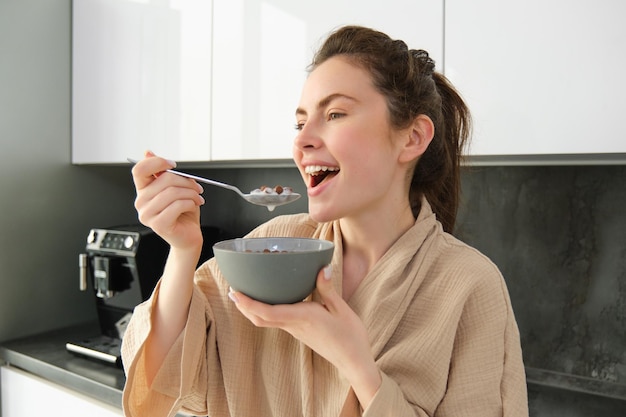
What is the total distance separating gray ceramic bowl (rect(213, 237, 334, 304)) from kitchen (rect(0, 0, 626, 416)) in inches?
27.6

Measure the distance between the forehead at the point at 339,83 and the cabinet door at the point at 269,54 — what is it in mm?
371

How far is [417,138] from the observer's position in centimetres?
103

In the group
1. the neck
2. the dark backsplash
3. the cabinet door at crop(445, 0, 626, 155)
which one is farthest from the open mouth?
the dark backsplash

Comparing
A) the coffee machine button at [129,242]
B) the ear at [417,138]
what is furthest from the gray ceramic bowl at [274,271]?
the coffee machine button at [129,242]

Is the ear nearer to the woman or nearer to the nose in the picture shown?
the woman

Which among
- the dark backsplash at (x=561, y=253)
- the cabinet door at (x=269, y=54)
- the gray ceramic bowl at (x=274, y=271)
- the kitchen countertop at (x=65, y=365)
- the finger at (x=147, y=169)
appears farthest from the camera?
the kitchen countertop at (x=65, y=365)

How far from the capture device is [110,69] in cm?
192

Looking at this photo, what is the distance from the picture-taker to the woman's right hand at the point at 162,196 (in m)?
0.83

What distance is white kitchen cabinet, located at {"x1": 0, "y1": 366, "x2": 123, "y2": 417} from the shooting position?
1611 millimetres

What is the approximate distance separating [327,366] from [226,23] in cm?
108

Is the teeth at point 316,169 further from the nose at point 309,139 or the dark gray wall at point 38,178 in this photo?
the dark gray wall at point 38,178

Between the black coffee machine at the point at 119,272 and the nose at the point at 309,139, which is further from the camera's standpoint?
the black coffee machine at the point at 119,272

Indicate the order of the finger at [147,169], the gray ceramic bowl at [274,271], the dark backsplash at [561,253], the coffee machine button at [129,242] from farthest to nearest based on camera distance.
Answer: the coffee machine button at [129,242]
the dark backsplash at [561,253]
the finger at [147,169]
the gray ceramic bowl at [274,271]

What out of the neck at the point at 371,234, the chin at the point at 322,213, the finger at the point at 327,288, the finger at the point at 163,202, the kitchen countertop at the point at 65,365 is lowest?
the kitchen countertop at the point at 65,365
